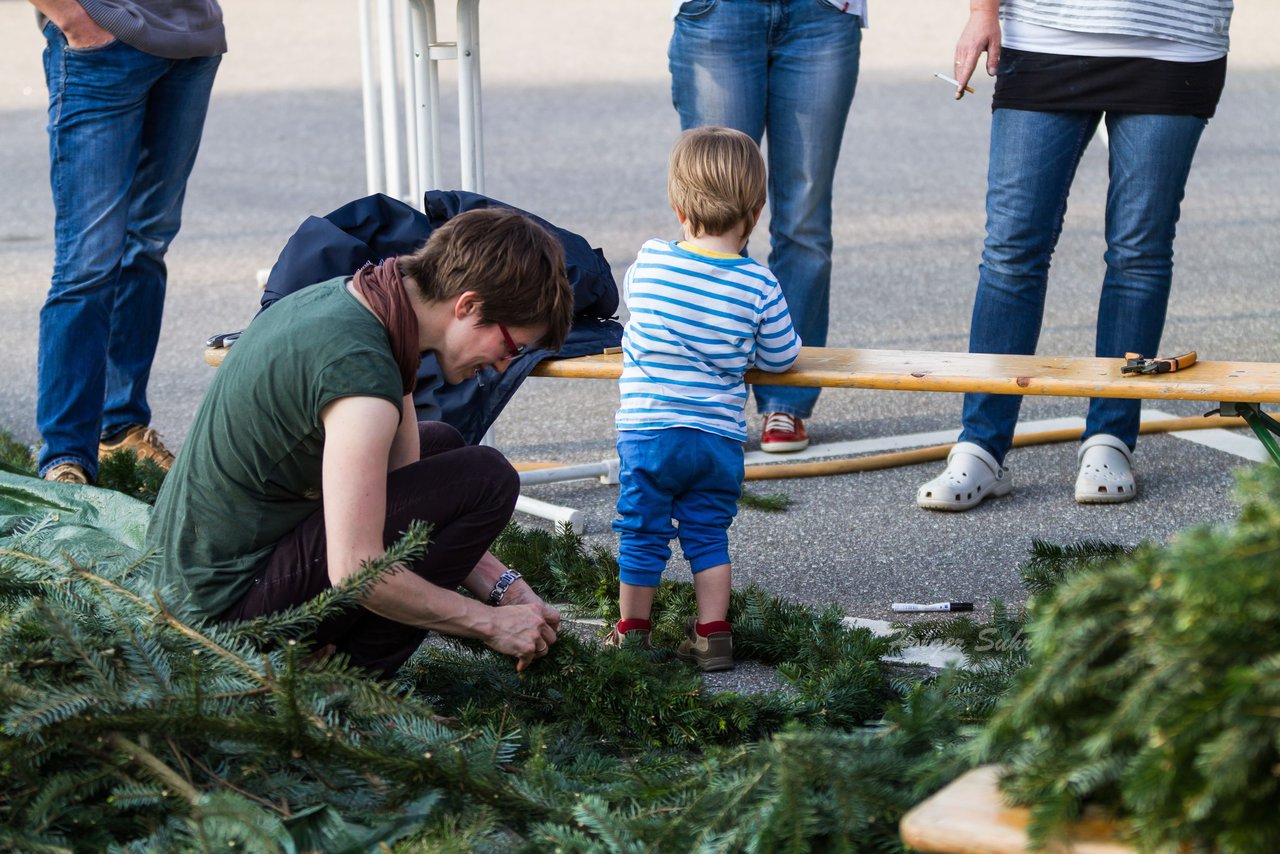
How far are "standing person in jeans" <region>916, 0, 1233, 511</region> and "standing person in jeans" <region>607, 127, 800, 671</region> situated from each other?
3.35 feet

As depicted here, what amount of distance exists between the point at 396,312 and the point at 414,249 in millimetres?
1244

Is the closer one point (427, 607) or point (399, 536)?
point (427, 607)

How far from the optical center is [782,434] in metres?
4.68

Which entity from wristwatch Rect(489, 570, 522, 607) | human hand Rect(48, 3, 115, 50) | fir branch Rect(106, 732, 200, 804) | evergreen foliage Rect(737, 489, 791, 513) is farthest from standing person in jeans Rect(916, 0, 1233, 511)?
fir branch Rect(106, 732, 200, 804)

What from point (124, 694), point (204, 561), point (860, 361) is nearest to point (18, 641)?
point (124, 694)

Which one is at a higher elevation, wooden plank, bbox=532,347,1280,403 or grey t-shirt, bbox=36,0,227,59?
grey t-shirt, bbox=36,0,227,59

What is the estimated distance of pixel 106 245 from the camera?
13.2 feet

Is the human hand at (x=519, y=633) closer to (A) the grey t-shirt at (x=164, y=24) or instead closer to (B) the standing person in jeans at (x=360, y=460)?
(B) the standing person in jeans at (x=360, y=460)

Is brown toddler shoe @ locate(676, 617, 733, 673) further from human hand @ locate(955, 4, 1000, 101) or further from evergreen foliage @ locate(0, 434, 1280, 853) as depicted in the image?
human hand @ locate(955, 4, 1000, 101)

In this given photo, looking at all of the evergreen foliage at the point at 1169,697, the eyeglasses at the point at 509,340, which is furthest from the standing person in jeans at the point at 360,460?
the evergreen foliage at the point at 1169,697

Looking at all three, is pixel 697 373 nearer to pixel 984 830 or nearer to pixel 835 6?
pixel 835 6

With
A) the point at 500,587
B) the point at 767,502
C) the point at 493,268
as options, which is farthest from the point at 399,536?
the point at 767,502

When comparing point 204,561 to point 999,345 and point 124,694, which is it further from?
point 999,345

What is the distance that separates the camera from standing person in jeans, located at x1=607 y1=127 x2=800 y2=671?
3180 millimetres
